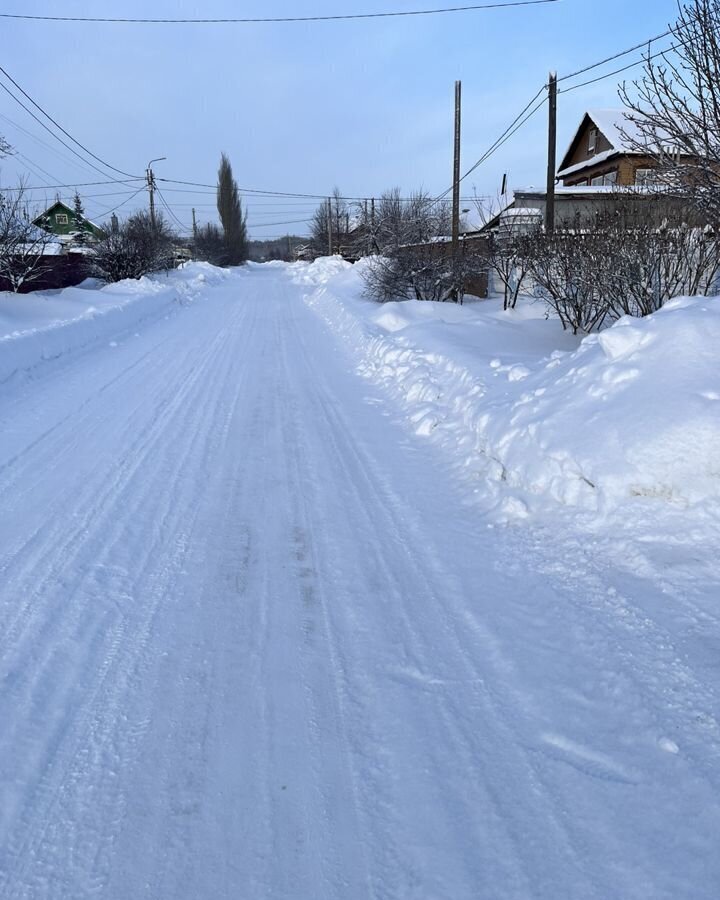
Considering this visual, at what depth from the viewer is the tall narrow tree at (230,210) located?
87312 mm

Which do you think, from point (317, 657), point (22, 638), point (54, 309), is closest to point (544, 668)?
point (317, 657)

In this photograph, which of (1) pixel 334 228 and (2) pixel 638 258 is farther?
(1) pixel 334 228

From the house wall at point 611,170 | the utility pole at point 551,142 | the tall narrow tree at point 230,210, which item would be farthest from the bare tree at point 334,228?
the utility pole at point 551,142

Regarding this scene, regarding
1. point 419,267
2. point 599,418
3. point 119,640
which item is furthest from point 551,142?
point 119,640

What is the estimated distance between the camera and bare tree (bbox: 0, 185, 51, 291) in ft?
66.0

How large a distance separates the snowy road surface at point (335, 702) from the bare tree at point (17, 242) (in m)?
17.6

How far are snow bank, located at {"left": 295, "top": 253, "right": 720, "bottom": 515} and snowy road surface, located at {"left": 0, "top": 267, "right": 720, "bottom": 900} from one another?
1.89ft

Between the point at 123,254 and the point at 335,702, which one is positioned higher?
the point at 123,254

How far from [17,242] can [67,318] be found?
584 centimetres

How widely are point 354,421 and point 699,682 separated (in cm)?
539

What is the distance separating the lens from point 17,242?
68.0ft

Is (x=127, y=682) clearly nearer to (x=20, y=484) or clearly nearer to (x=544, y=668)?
(x=544, y=668)

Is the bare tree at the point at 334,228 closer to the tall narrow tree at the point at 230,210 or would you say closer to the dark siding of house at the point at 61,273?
the tall narrow tree at the point at 230,210

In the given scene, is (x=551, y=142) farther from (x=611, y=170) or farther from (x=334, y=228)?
(x=334, y=228)
